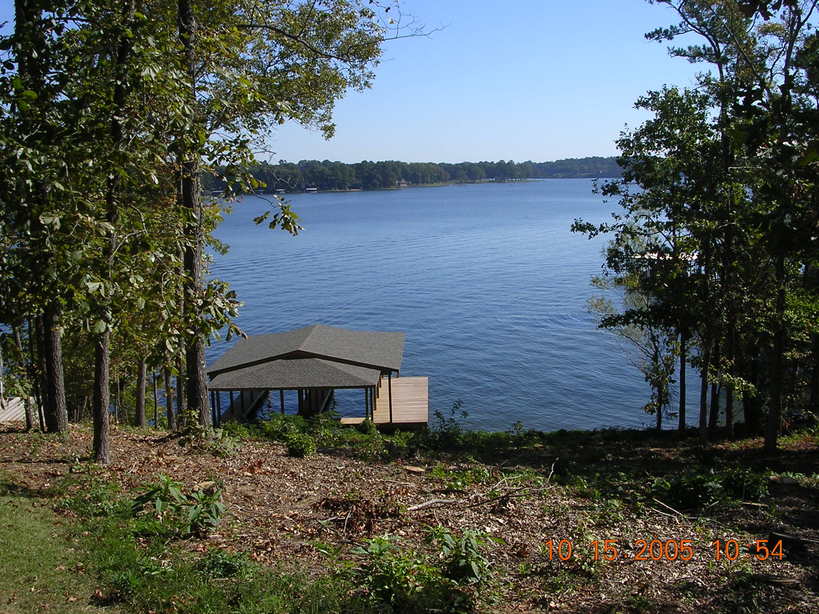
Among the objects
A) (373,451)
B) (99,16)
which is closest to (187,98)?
(99,16)

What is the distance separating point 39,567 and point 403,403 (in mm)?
20621

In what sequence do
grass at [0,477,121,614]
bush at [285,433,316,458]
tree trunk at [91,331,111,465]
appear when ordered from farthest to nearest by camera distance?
bush at [285,433,316,458] < tree trunk at [91,331,111,465] < grass at [0,477,121,614]

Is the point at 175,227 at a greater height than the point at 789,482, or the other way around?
the point at 175,227

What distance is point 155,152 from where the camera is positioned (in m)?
7.45

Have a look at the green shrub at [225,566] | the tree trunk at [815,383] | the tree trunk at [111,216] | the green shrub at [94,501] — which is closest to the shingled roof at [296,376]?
the tree trunk at [815,383]

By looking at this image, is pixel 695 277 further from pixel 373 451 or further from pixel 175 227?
pixel 175 227

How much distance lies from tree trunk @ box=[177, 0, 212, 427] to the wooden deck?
11.9 meters

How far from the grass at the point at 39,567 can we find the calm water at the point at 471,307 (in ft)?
73.6

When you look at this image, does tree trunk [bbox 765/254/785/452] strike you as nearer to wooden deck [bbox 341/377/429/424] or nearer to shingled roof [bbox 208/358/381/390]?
shingled roof [bbox 208/358/381/390]

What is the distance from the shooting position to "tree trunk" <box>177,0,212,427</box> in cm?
872

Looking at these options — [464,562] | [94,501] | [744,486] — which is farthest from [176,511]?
[744,486]

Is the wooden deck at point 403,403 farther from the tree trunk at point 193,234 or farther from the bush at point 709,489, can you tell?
the bush at point 709,489

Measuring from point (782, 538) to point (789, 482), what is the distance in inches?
161

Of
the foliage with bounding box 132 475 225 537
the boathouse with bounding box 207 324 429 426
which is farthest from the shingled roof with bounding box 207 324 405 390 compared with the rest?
the foliage with bounding box 132 475 225 537
